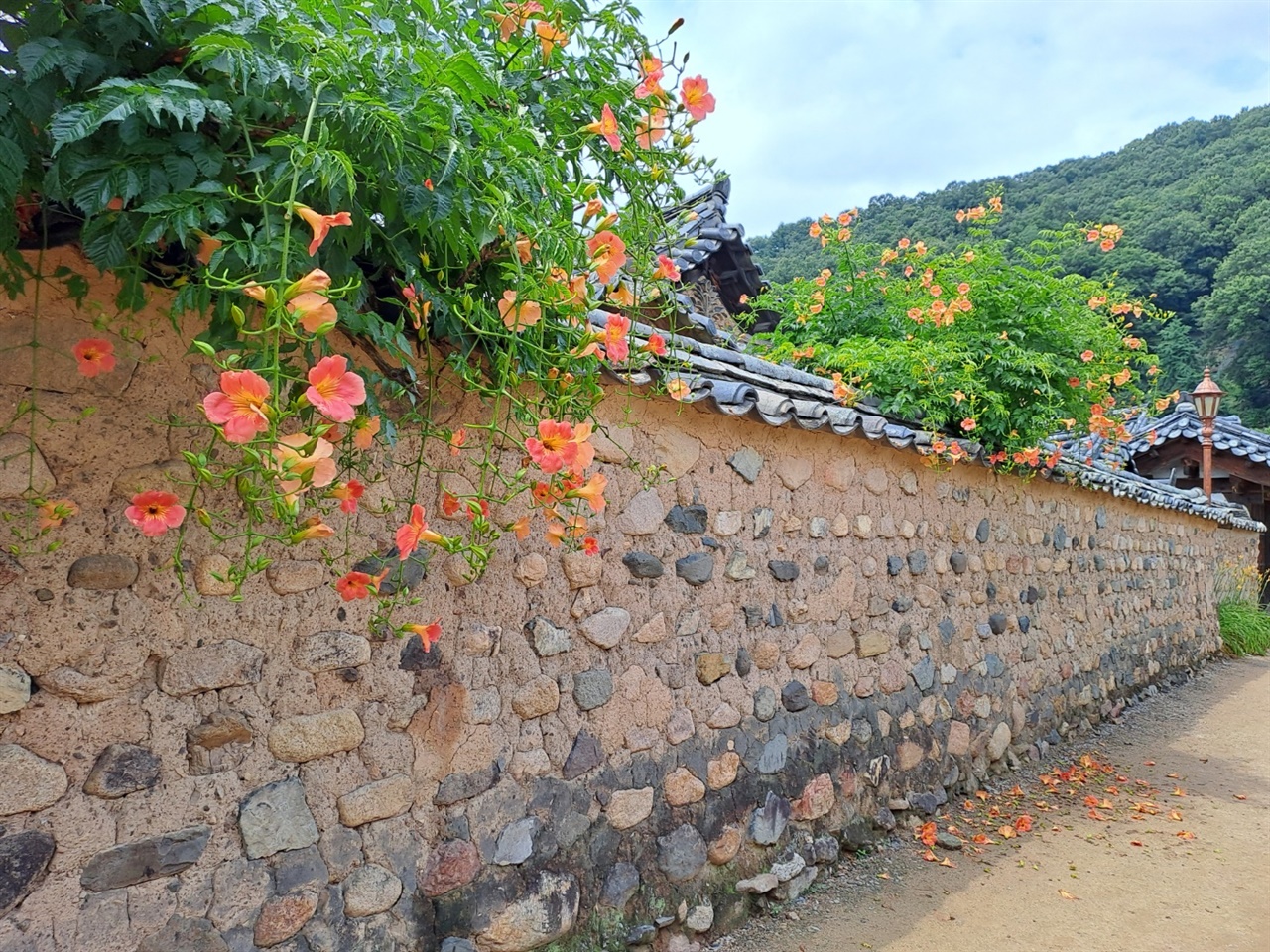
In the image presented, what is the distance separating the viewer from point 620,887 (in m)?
2.29

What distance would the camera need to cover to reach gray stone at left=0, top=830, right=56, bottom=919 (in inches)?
52.2

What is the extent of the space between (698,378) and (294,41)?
157cm

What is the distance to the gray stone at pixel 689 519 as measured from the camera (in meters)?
2.61

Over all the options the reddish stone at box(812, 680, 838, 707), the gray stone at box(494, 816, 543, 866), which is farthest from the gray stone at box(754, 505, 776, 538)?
the gray stone at box(494, 816, 543, 866)

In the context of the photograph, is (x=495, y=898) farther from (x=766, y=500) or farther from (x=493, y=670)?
(x=766, y=500)

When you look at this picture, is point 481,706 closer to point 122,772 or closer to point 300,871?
point 300,871

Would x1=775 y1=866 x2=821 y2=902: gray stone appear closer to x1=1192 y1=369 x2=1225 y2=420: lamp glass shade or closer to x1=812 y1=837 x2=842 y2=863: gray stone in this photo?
x1=812 y1=837 x2=842 y2=863: gray stone

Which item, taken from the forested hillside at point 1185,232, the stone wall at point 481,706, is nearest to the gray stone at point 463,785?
the stone wall at point 481,706

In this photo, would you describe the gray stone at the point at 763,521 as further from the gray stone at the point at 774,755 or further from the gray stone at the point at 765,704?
the gray stone at the point at 774,755

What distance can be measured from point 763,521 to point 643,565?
2.14ft

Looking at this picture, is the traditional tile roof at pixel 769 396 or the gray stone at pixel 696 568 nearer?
the traditional tile roof at pixel 769 396

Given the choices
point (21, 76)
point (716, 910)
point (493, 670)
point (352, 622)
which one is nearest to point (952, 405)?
point (716, 910)

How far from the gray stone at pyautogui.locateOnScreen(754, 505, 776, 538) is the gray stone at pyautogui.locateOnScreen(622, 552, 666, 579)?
515 millimetres

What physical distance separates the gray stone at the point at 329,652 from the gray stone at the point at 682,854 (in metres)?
1.18
